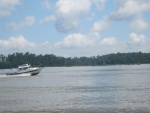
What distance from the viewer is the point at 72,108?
31.5 metres

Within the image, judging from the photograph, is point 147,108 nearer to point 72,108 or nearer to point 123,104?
point 123,104

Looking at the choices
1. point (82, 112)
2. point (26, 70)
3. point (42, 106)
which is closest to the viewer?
point (82, 112)

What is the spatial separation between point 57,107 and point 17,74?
268 feet

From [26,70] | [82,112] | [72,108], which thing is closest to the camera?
[82,112]

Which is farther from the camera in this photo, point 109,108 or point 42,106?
point 42,106

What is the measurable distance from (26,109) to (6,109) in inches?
77.9

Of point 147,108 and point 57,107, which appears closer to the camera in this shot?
point 147,108

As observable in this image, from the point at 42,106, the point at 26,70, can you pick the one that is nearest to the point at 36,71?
the point at 26,70

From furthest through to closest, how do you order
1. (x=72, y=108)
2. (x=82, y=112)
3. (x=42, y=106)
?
(x=42, y=106)
(x=72, y=108)
(x=82, y=112)

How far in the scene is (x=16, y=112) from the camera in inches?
1200

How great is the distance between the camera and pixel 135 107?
30.6 m

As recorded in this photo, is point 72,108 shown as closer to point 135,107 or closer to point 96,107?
point 96,107

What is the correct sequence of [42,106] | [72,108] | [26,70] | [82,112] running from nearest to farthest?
[82,112], [72,108], [42,106], [26,70]

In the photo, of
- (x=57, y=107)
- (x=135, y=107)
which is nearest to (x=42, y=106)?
(x=57, y=107)
